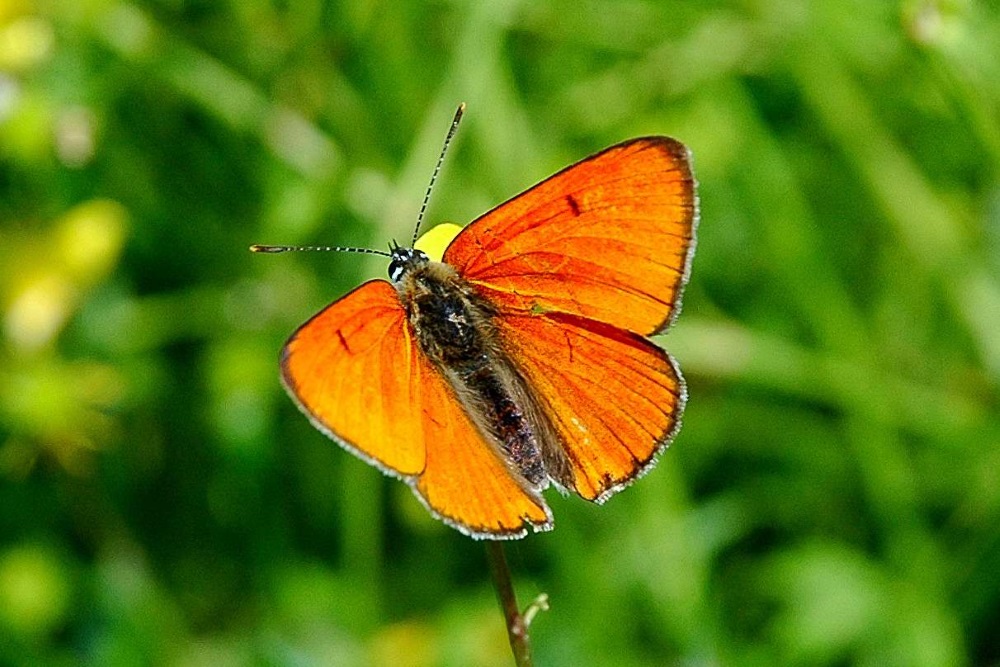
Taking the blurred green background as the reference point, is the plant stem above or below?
below

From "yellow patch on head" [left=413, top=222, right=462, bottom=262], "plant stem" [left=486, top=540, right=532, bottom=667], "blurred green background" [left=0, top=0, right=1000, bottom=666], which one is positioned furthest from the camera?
"blurred green background" [left=0, top=0, right=1000, bottom=666]

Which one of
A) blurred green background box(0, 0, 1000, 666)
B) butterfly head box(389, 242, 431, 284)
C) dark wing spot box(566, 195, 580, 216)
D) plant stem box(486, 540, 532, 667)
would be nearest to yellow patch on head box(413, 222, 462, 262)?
butterfly head box(389, 242, 431, 284)

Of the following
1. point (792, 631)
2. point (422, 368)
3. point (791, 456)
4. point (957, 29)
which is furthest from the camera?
point (791, 456)

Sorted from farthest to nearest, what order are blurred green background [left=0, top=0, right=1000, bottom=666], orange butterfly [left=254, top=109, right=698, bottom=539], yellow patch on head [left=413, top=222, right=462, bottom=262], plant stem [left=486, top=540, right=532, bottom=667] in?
1. blurred green background [left=0, top=0, right=1000, bottom=666]
2. yellow patch on head [left=413, top=222, right=462, bottom=262]
3. orange butterfly [left=254, top=109, right=698, bottom=539]
4. plant stem [left=486, top=540, right=532, bottom=667]

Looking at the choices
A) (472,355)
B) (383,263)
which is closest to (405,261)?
(472,355)

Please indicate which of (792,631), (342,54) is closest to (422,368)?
(792,631)

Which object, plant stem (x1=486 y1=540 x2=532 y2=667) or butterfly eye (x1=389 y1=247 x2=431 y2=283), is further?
butterfly eye (x1=389 y1=247 x2=431 y2=283)

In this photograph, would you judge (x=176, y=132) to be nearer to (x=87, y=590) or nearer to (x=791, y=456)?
(x=87, y=590)

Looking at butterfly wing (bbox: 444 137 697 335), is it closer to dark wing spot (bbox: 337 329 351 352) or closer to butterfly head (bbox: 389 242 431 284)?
butterfly head (bbox: 389 242 431 284)
